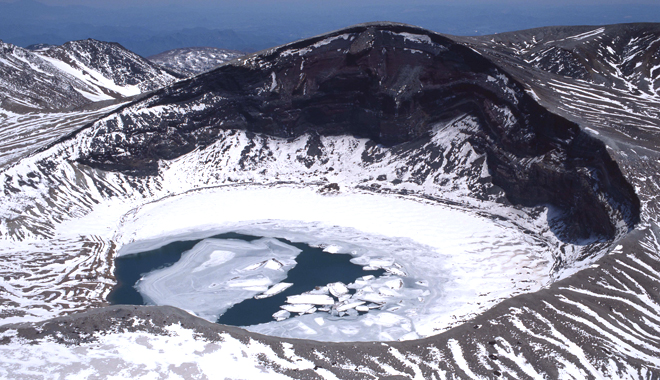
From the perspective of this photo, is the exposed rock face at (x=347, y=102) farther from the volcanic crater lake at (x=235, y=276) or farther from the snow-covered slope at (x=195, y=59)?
the snow-covered slope at (x=195, y=59)

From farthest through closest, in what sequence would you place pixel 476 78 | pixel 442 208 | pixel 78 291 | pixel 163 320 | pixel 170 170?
pixel 170 170, pixel 476 78, pixel 442 208, pixel 78 291, pixel 163 320

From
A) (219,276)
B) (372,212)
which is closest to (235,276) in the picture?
(219,276)

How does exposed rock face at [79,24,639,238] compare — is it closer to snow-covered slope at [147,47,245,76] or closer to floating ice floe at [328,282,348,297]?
floating ice floe at [328,282,348,297]

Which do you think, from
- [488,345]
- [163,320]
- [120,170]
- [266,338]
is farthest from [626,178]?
[120,170]

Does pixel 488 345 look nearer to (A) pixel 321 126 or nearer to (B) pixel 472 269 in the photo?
(B) pixel 472 269

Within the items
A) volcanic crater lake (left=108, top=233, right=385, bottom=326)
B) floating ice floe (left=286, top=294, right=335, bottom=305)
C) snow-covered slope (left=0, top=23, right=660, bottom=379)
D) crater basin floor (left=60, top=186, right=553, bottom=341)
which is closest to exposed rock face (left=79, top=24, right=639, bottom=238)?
snow-covered slope (left=0, top=23, right=660, bottom=379)

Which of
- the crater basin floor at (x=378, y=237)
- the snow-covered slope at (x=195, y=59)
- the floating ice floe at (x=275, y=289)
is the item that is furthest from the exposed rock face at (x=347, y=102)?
the snow-covered slope at (x=195, y=59)
